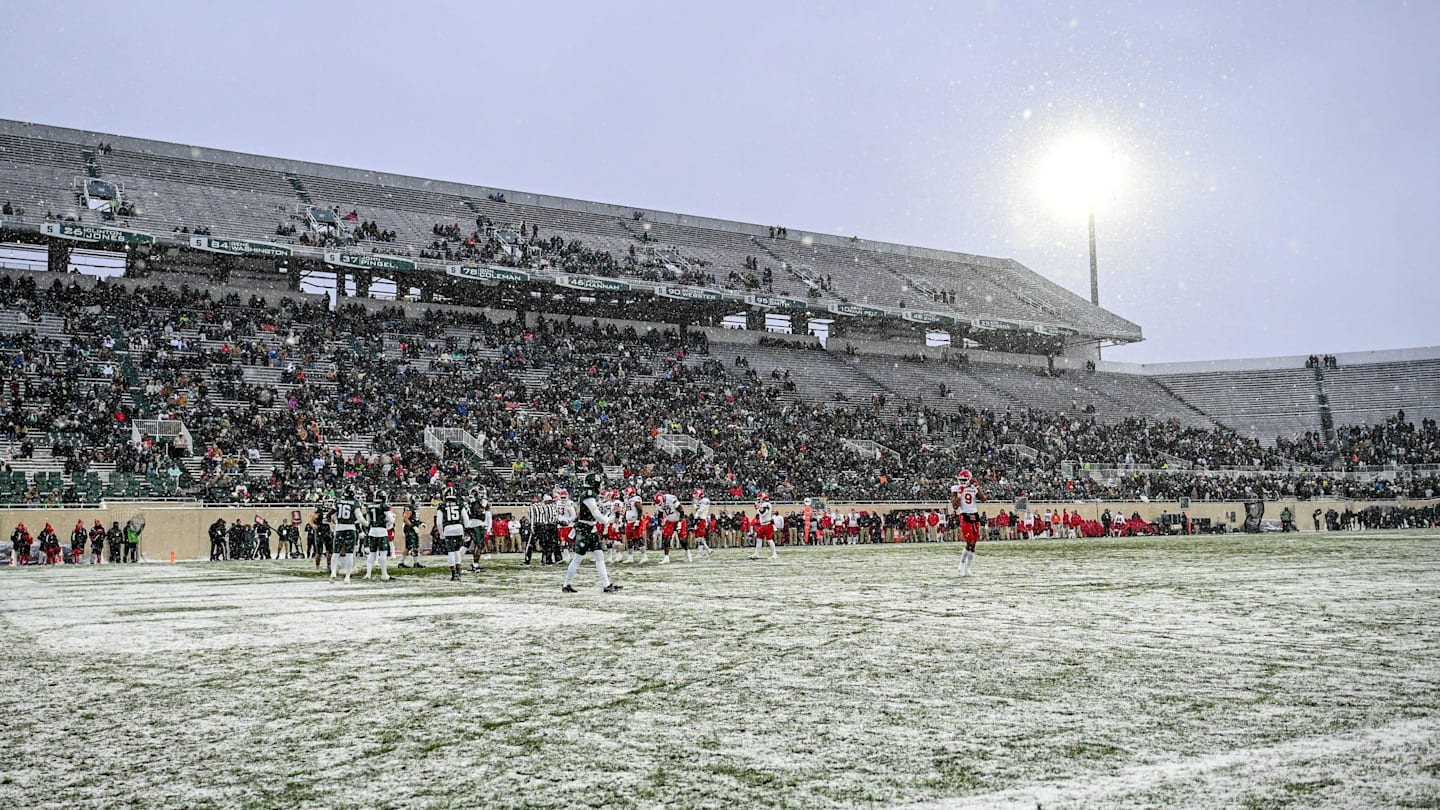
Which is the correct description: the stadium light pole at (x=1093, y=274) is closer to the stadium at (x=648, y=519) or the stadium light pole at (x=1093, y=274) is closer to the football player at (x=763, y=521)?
the stadium at (x=648, y=519)

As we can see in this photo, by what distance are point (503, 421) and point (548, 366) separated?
7384 mm

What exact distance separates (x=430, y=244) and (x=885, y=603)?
135ft

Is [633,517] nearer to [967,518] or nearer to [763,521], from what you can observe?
[763,521]

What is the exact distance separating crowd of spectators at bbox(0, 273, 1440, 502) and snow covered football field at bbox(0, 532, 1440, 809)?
22.0 m

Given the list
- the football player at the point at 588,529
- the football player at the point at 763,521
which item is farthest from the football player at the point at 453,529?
the football player at the point at 763,521

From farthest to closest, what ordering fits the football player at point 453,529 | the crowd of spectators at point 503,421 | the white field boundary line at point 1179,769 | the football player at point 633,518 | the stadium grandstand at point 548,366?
the stadium grandstand at point 548,366, the crowd of spectators at point 503,421, the football player at point 633,518, the football player at point 453,529, the white field boundary line at point 1179,769

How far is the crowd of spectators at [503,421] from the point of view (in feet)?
115

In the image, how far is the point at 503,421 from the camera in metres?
41.5

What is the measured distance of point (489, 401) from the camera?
42.9 meters

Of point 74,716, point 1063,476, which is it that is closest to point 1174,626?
point 74,716

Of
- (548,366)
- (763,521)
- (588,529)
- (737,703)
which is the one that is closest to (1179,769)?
(737,703)

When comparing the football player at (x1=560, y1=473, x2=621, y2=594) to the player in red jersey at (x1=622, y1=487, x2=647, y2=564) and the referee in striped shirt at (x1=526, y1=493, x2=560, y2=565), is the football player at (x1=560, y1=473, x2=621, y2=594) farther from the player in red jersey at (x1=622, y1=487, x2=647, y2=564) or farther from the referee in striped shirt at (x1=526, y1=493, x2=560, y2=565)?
the player in red jersey at (x1=622, y1=487, x2=647, y2=564)

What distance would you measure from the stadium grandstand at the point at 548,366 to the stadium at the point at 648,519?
0.26m

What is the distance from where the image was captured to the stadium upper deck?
4538 centimetres
